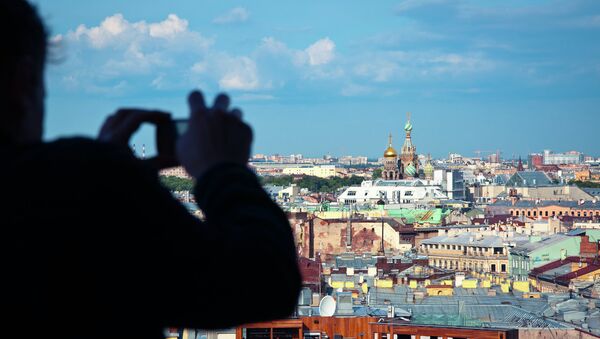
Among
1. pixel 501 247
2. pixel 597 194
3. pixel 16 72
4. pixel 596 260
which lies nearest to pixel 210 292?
pixel 16 72

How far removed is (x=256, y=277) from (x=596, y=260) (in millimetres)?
34190

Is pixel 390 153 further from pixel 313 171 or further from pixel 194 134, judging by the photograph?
pixel 194 134

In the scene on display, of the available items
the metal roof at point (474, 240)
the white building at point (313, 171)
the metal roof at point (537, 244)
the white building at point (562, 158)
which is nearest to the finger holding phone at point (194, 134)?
the metal roof at point (537, 244)

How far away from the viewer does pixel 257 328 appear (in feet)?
51.8

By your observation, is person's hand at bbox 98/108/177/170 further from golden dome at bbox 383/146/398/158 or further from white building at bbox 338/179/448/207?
golden dome at bbox 383/146/398/158

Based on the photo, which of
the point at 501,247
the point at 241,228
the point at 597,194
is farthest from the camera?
the point at 597,194

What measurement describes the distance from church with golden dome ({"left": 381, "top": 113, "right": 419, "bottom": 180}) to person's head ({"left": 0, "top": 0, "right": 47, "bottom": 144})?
78.5m

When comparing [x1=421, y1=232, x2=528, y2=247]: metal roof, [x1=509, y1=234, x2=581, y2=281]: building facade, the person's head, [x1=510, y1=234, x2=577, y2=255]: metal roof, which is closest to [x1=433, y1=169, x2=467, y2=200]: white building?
[x1=421, y1=232, x2=528, y2=247]: metal roof

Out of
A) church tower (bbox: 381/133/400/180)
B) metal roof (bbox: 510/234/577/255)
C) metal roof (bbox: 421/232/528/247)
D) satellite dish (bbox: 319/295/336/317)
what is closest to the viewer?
satellite dish (bbox: 319/295/336/317)

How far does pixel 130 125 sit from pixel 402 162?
286ft

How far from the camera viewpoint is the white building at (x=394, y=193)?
2773 inches

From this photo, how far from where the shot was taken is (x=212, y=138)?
1427mm

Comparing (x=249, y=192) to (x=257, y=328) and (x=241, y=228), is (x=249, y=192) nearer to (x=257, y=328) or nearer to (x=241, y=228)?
(x=241, y=228)

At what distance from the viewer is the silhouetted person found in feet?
4.07
